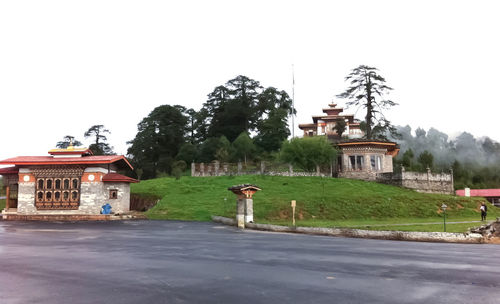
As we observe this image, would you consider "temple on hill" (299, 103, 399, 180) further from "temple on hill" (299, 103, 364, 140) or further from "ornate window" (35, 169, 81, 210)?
"ornate window" (35, 169, 81, 210)

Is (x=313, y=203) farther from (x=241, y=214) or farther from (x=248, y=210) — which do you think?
Result: (x=241, y=214)

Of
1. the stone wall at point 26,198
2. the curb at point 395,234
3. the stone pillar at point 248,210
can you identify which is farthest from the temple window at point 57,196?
the curb at point 395,234

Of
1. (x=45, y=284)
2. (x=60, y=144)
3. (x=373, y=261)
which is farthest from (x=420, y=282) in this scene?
(x=60, y=144)

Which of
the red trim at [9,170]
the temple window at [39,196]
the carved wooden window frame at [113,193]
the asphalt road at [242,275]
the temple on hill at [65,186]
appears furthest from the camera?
the red trim at [9,170]

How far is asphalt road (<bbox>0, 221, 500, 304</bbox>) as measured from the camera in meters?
7.45

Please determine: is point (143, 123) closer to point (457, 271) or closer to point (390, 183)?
point (390, 183)

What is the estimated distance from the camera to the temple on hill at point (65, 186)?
3497 cm

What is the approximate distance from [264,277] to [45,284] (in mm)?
5148

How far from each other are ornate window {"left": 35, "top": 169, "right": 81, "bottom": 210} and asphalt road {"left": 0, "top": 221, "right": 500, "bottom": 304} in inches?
857

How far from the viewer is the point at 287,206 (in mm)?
34781

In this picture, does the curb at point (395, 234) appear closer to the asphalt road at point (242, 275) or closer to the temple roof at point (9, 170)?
the asphalt road at point (242, 275)

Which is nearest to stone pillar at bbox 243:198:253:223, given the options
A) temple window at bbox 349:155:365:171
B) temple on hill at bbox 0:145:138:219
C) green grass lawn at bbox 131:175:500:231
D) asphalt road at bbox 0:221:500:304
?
green grass lawn at bbox 131:175:500:231

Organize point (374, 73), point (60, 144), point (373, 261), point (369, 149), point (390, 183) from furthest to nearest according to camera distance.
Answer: point (60, 144), point (374, 73), point (369, 149), point (390, 183), point (373, 261)

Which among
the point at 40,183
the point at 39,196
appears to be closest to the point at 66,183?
the point at 40,183
